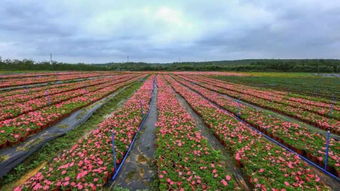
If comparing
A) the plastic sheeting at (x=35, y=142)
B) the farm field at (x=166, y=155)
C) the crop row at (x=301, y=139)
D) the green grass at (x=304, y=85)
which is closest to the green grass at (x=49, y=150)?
the farm field at (x=166, y=155)

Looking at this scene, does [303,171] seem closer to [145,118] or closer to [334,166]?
[334,166]

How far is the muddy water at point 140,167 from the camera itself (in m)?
3.56

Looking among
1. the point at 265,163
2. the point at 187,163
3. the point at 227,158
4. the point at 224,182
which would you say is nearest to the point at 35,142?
the point at 187,163

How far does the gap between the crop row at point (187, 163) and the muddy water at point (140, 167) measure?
31cm

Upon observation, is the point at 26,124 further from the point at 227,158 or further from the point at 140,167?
the point at 227,158

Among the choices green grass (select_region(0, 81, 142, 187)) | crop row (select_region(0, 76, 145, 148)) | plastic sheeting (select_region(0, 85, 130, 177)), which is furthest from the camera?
crop row (select_region(0, 76, 145, 148))

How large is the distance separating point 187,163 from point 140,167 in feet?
4.26

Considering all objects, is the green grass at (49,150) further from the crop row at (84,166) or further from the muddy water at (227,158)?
the muddy water at (227,158)

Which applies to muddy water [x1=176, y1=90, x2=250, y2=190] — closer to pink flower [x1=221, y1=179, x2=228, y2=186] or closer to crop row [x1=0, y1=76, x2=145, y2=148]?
pink flower [x1=221, y1=179, x2=228, y2=186]

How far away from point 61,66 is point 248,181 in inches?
2924

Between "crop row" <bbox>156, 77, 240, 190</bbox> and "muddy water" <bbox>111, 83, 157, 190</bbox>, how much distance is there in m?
0.31

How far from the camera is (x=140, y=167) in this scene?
4.20 metres

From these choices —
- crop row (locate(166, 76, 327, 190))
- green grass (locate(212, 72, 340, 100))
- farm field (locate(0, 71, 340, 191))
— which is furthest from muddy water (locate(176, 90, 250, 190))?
green grass (locate(212, 72, 340, 100))

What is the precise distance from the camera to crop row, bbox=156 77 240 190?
3275 millimetres
